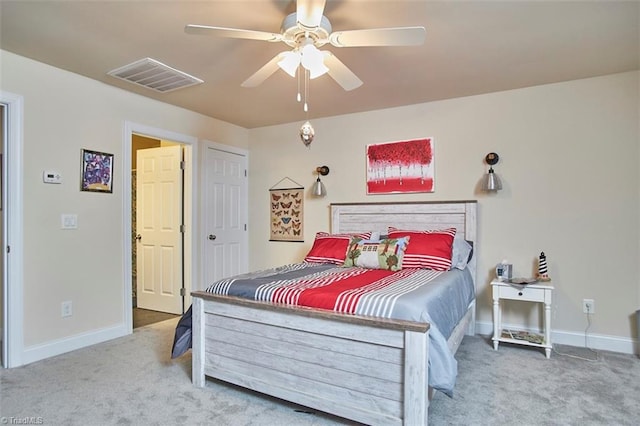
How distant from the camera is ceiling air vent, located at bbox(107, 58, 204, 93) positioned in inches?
113

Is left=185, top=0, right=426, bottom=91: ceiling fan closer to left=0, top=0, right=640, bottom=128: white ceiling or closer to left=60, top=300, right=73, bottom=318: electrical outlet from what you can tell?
left=0, top=0, right=640, bottom=128: white ceiling

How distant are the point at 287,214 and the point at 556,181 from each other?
2910 millimetres

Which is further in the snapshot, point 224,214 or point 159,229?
point 224,214

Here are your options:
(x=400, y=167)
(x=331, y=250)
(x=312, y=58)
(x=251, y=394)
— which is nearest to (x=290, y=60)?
(x=312, y=58)

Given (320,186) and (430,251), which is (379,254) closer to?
(430,251)

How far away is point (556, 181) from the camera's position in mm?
3309

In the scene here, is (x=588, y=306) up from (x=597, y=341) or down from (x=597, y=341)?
up

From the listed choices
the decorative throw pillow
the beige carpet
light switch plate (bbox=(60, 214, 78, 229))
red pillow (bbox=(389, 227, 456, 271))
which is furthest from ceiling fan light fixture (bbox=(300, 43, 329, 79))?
light switch plate (bbox=(60, 214, 78, 229))

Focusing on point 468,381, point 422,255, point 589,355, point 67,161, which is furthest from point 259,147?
point 589,355

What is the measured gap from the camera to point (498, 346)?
3.19 m

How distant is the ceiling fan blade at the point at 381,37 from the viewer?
1842mm

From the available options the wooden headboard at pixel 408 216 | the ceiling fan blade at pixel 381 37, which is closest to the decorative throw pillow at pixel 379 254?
the wooden headboard at pixel 408 216

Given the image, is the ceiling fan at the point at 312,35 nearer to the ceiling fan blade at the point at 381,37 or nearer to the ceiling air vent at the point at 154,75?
the ceiling fan blade at the point at 381,37

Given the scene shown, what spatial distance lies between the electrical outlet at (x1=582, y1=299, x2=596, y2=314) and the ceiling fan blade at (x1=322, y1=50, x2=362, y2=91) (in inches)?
107
